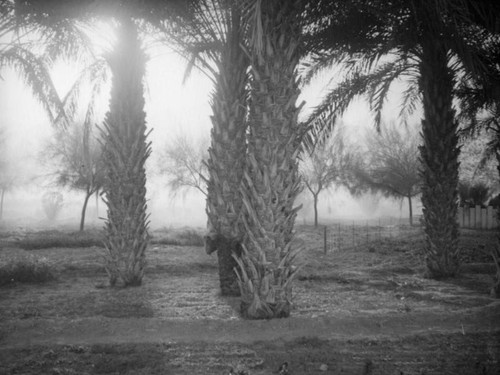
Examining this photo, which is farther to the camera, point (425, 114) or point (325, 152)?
point (325, 152)

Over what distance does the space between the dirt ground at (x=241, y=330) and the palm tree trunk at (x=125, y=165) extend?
0.59 m

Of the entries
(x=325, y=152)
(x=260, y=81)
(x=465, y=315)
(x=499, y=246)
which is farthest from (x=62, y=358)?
(x=325, y=152)

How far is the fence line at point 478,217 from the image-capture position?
1912 centimetres

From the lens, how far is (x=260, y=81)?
497cm

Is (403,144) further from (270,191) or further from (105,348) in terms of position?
(105,348)

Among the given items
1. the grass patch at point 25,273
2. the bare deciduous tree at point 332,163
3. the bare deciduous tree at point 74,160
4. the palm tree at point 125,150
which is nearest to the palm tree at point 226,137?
the palm tree at point 125,150

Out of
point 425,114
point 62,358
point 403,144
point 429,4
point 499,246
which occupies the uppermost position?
point 403,144

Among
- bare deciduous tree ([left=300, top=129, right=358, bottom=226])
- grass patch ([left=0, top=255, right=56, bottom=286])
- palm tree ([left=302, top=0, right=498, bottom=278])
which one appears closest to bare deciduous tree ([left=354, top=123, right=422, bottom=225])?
bare deciduous tree ([left=300, top=129, right=358, bottom=226])

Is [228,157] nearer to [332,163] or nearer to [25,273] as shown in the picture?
[25,273]

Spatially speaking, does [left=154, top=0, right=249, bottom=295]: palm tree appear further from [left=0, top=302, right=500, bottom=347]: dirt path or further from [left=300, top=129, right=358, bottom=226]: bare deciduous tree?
[left=300, top=129, right=358, bottom=226]: bare deciduous tree

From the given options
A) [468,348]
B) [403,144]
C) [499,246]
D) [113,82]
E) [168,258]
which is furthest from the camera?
[403,144]

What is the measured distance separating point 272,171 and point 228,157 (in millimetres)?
1776

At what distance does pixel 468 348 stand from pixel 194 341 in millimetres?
2947

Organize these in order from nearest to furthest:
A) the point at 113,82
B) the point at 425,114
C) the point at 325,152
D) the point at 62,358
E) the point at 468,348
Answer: the point at 62,358 → the point at 468,348 → the point at 113,82 → the point at 425,114 → the point at 325,152
